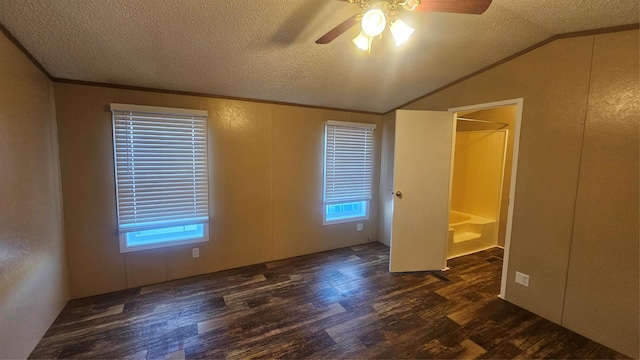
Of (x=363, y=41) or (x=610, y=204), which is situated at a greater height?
(x=363, y=41)

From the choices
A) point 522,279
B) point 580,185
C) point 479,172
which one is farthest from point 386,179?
point 580,185

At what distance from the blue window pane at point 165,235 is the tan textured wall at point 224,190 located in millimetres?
112

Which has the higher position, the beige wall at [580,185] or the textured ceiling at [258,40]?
the textured ceiling at [258,40]

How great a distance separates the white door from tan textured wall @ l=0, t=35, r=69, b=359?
323cm

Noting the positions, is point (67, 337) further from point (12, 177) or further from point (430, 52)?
point (430, 52)

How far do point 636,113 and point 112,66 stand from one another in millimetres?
4118

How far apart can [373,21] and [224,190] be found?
8.13 ft

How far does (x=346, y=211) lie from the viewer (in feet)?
13.7

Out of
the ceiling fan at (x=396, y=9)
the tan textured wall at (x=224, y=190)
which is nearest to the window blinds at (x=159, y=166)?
the tan textured wall at (x=224, y=190)

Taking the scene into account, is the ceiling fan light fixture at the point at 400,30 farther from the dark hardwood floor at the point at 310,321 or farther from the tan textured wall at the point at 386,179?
the tan textured wall at the point at 386,179

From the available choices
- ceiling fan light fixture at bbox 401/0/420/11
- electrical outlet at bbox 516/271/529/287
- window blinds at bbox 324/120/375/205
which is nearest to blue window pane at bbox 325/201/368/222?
window blinds at bbox 324/120/375/205

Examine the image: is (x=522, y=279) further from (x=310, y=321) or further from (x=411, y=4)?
(x=411, y=4)

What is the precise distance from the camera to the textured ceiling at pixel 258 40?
1.76m

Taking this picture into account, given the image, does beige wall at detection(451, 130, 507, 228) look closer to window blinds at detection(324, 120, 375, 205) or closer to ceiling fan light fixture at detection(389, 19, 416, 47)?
window blinds at detection(324, 120, 375, 205)
